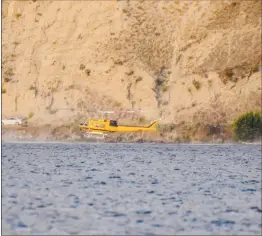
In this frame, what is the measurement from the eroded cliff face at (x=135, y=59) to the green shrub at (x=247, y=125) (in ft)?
6.73

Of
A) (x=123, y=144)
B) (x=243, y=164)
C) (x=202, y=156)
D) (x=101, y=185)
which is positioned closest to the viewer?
(x=101, y=185)

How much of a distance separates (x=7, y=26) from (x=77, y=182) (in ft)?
197

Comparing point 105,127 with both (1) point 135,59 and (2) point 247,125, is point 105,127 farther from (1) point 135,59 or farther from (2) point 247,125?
(2) point 247,125

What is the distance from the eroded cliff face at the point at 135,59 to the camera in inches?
3425

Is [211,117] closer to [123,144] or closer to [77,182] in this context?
[123,144]

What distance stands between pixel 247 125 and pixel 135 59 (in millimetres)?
14067

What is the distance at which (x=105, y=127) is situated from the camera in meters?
84.9

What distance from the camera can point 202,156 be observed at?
210ft

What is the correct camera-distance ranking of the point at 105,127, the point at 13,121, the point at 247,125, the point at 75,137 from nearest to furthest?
the point at 247,125
the point at 105,127
the point at 13,121
the point at 75,137

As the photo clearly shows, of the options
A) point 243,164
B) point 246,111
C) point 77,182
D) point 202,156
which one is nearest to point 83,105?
point 246,111

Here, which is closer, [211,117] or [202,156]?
[202,156]

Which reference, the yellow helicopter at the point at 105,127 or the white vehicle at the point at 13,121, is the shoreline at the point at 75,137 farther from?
the yellow helicopter at the point at 105,127

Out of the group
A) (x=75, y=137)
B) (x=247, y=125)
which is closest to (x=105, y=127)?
(x=75, y=137)

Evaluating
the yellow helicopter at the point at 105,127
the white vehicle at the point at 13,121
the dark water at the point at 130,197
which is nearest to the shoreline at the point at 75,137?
the white vehicle at the point at 13,121
